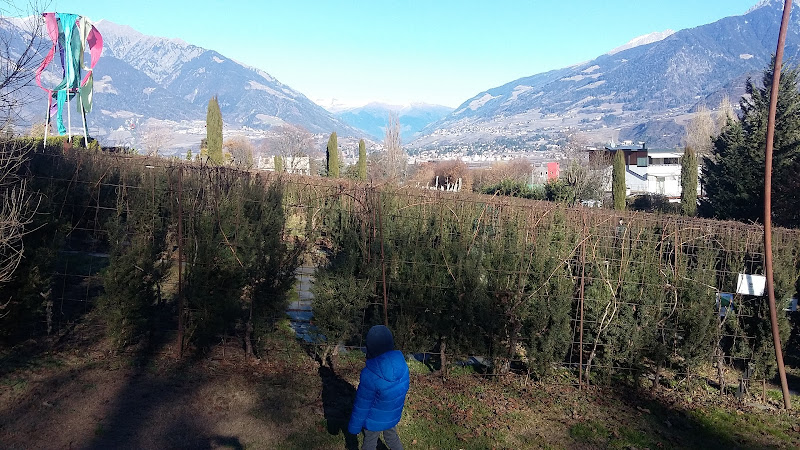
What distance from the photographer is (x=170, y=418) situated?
4.61m

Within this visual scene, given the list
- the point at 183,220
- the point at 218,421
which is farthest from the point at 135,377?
the point at 183,220

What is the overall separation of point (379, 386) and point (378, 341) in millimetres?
315

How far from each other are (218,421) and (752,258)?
730 cm

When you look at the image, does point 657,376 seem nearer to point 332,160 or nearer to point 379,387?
point 379,387

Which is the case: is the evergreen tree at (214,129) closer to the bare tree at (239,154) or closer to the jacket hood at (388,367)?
the bare tree at (239,154)

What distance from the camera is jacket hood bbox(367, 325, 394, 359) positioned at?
148 inches

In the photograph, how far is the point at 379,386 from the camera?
375 cm

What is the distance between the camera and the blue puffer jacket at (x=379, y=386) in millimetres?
3756

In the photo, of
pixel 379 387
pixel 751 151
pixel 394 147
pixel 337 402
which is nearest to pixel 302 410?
pixel 337 402

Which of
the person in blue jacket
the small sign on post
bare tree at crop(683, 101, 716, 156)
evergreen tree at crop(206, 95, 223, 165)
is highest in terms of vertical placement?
bare tree at crop(683, 101, 716, 156)

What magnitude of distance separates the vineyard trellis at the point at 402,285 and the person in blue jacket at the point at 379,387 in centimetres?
215

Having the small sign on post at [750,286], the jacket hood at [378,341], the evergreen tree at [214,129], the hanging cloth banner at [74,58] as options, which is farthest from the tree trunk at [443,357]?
the evergreen tree at [214,129]

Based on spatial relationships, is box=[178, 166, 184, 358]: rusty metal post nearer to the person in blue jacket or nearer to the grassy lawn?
the grassy lawn

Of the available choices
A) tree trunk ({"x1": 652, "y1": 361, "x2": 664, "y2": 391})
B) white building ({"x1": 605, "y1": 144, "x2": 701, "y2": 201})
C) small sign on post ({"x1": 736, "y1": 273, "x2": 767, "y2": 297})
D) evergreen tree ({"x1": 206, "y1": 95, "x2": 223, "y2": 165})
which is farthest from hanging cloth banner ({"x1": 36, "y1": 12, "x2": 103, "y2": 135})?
white building ({"x1": 605, "y1": 144, "x2": 701, "y2": 201})
